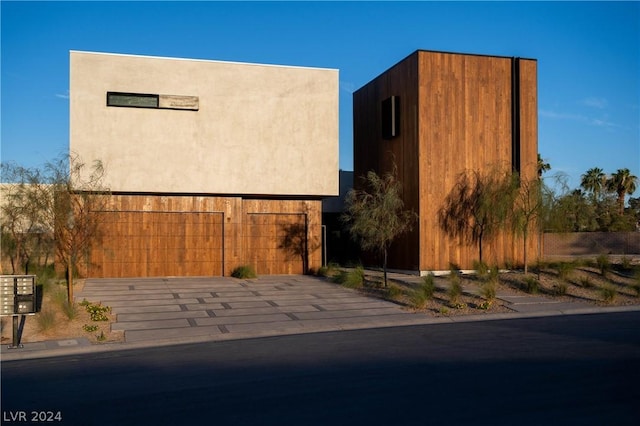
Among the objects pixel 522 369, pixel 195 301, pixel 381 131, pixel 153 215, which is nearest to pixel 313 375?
pixel 522 369

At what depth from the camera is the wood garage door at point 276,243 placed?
26.1 m

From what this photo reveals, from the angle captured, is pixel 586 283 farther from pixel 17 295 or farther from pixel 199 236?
pixel 17 295

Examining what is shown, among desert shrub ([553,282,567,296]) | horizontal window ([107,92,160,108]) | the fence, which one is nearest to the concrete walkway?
desert shrub ([553,282,567,296])

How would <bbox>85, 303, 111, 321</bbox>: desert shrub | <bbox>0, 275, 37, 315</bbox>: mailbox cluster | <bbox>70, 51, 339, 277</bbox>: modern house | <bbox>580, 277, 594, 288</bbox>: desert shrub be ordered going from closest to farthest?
<bbox>0, 275, 37, 315</bbox>: mailbox cluster
<bbox>85, 303, 111, 321</bbox>: desert shrub
<bbox>580, 277, 594, 288</bbox>: desert shrub
<bbox>70, 51, 339, 277</bbox>: modern house

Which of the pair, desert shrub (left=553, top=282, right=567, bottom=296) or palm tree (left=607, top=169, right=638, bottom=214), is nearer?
desert shrub (left=553, top=282, right=567, bottom=296)

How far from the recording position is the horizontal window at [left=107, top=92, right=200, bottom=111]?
24.2 m

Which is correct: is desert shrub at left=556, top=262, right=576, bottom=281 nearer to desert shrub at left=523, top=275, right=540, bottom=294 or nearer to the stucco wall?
desert shrub at left=523, top=275, right=540, bottom=294

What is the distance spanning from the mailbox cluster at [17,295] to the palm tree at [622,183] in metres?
52.5

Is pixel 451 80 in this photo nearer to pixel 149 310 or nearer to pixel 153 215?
pixel 153 215

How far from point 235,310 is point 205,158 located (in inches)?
366

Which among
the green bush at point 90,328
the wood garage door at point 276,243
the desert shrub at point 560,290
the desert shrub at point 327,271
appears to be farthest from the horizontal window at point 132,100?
the desert shrub at point 560,290

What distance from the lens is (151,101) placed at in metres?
24.7

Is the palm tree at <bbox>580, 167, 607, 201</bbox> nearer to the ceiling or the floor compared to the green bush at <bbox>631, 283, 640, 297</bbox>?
nearer to the ceiling

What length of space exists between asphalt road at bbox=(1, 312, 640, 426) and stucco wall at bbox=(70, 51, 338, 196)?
12.7 m
